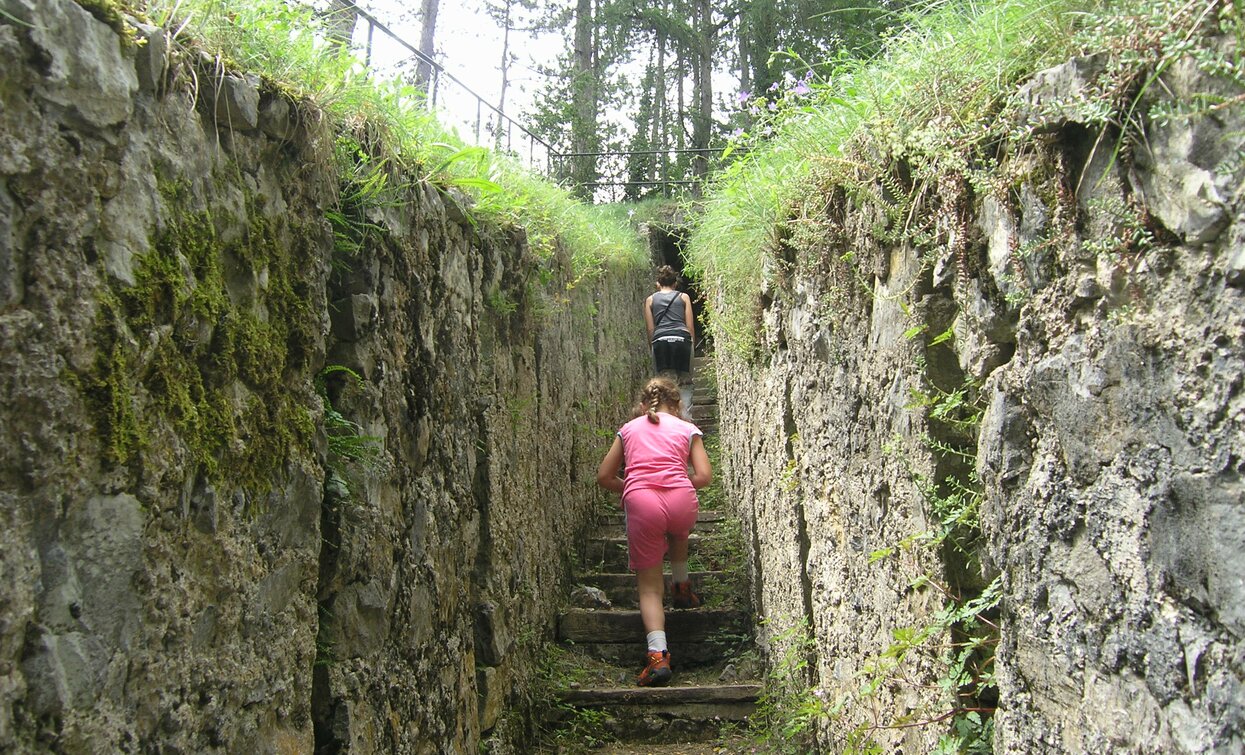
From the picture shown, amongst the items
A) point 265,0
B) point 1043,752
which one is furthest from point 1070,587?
point 265,0

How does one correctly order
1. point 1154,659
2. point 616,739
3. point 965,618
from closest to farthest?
1. point 1154,659
2. point 965,618
3. point 616,739

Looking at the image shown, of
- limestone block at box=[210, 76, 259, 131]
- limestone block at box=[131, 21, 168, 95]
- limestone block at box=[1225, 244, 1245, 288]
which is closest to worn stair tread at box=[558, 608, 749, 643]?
limestone block at box=[210, 76, 259, 131]

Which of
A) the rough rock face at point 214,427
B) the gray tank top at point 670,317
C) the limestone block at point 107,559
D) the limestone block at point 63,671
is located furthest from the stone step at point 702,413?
the limestone block at point 63,671

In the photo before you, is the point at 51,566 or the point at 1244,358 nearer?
the point at 1244,358

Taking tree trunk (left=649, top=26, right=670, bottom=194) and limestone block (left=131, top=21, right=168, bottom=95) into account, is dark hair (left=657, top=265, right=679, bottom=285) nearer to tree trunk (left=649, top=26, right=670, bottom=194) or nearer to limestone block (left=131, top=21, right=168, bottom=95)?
limestone block (left=131, top=21, right=168, bottom=95)

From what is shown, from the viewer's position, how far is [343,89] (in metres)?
2.62

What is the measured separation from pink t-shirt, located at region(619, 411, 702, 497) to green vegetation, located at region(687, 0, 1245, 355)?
144cm

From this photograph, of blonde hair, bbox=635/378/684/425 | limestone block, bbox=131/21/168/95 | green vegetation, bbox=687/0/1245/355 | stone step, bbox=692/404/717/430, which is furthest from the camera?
stone step, bbox=692/404/717/430

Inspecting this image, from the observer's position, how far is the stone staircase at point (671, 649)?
4750 mm

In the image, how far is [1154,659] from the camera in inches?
51.3

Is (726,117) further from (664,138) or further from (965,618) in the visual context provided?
(965,618)

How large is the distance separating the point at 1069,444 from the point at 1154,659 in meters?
0.36

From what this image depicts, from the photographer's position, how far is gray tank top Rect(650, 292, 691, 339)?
8445mm

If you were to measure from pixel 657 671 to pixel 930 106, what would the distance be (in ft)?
11.6
